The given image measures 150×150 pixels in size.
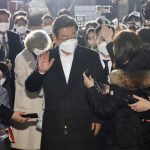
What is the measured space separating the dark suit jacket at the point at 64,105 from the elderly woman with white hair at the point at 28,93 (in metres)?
1.29

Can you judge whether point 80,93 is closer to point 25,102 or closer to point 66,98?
point 66,98

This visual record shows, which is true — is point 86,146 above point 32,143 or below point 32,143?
→ above

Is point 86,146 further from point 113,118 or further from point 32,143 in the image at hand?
point 32,143

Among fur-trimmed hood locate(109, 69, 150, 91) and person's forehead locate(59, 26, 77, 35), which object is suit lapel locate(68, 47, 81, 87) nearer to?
person's forehead locate(59, 26, 77, 35)

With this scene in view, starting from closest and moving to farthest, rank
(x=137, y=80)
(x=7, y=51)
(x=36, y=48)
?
(x=137, y=80), (x=36, y=48), (x=7, y=51)

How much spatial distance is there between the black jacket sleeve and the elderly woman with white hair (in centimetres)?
209

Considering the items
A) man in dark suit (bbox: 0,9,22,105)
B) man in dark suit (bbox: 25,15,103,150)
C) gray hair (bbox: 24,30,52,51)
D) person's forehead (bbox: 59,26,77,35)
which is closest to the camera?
man in dark suit (bbox: 25,15,103,150)

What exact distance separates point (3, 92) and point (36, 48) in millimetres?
1586

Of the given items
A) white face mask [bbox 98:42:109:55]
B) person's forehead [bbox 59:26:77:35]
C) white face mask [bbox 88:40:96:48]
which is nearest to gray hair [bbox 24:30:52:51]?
white face mask [bbox 98:42:109:55]

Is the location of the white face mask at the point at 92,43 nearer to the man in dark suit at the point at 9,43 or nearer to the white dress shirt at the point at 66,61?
the man in dark suit at the point at 9,43

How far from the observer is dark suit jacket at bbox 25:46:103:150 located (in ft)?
17.4

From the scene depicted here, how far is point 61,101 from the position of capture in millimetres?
5301

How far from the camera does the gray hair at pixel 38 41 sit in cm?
661

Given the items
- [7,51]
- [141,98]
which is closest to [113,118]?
[141,98]
